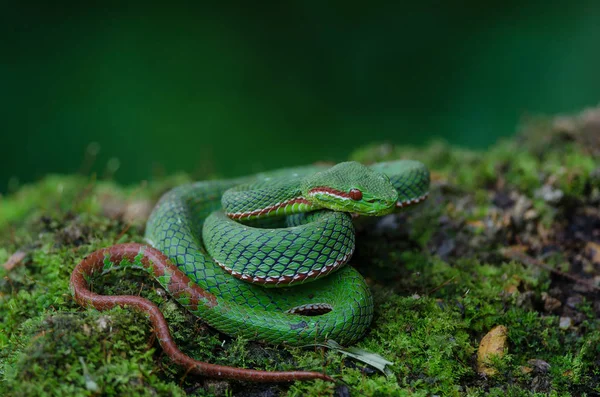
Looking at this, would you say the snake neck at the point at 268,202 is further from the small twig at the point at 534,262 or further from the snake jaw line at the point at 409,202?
the small twig at the point at 534,262

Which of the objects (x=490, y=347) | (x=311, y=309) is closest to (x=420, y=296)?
(x=490, y=347)

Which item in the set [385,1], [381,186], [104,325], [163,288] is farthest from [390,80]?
[104,325]

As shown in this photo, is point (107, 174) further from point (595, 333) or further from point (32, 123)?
point (595, 333)

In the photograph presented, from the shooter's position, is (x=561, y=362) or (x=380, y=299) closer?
(x=561, y=362)

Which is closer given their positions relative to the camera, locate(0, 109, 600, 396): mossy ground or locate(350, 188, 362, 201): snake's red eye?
locate(0, 109, 600, 396): mossy ground

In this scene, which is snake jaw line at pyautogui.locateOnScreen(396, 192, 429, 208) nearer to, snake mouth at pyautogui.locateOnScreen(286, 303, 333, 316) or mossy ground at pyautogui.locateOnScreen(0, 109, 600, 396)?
mossy ground at pyautogui.locateOnScreen(0, 109, 600, 396)

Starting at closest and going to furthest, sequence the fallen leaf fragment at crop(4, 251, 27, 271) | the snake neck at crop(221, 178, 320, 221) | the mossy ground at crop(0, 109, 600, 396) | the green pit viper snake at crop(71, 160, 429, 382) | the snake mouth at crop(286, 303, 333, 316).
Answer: the mossy ground at crop(0, 109, 600, 396) → the green pit viper snake at crop(71, 160, 429, 382) → the snake mouth at crop(286, 303, 333, 316) → the snake neck at crop(221, 178, 320, 221) → the fallen leaf fragment at crop(4, 251, 27, 271)

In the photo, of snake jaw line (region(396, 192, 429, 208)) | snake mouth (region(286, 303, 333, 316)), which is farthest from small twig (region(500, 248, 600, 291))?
snake mouth (region(286, 303, 333, 316))
